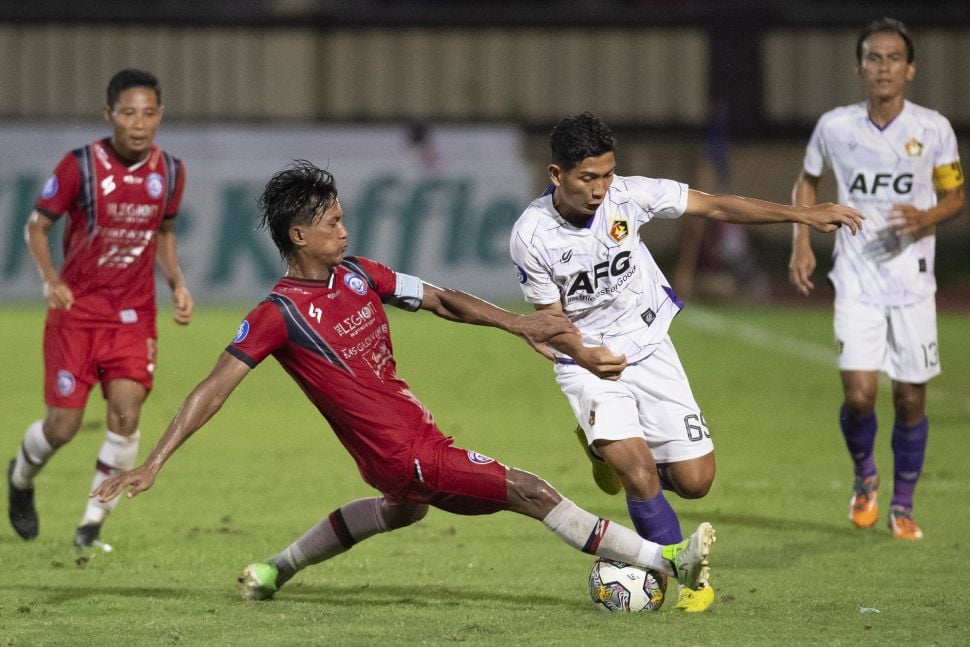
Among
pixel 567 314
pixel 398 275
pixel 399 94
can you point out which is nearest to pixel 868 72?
pixel 567 314

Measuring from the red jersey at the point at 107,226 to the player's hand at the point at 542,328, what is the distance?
254 cm

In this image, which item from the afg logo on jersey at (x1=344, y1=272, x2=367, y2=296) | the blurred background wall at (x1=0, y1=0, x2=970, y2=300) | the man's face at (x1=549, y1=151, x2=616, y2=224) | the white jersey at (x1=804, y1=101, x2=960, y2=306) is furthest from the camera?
the blurred background wall at (x1=0, y1=0, x2=970, y2=300)

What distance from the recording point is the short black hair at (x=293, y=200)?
556 cm

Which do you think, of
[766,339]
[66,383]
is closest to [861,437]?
[66,383]

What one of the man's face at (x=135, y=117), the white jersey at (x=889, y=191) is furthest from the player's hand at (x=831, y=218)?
the man's face at (x=135, y=117)

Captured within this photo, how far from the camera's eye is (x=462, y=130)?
19.3 meters

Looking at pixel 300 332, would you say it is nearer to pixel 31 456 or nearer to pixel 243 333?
pixel 243 333

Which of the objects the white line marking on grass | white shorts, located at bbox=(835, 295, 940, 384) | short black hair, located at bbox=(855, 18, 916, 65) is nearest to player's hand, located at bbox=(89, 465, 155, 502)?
white shorts, located at bbox=(835, 295, 940, 384)

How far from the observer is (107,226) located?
7.26 meters

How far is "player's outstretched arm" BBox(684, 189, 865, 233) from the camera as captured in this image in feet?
19.0

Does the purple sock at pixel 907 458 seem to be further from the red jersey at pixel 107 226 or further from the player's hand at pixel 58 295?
the player's hand at pixel 58 295

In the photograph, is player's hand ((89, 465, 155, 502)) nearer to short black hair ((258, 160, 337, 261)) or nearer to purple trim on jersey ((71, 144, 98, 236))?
short black hair ((258, 160, 337, 261))

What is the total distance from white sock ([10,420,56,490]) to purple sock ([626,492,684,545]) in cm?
289

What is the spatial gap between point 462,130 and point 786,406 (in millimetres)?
8234
